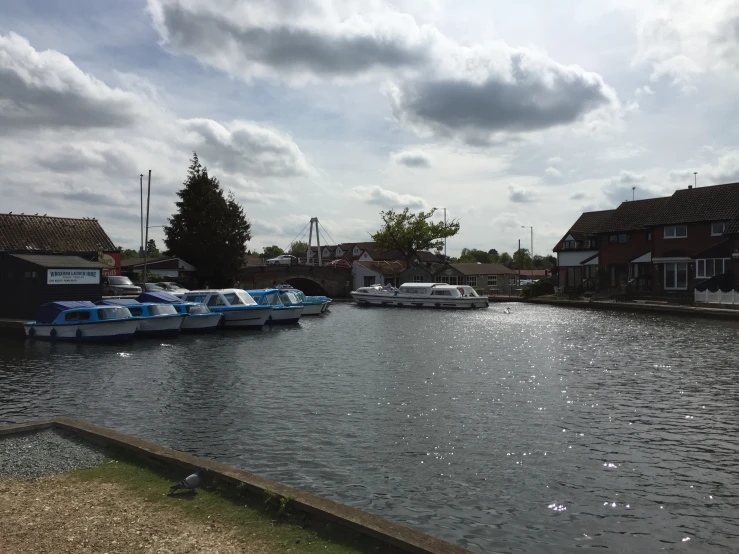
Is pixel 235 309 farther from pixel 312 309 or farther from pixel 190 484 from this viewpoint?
pixel 190 484

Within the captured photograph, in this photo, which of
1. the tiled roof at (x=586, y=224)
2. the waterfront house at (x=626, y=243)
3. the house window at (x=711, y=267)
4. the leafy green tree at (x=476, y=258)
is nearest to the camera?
the house window at (x=711, y=267)

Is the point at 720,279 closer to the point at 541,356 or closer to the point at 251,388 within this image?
the point at 541,356

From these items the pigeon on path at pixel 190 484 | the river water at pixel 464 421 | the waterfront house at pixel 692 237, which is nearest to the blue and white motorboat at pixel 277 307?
the river water at pixel 464 421

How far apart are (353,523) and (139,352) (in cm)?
2667

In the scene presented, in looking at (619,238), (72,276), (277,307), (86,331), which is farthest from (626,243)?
(86,331)

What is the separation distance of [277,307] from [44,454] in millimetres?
36805

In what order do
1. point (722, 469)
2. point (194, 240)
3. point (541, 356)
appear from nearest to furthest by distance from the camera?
1. point (722, 469)
2. point (541, 356)
3. point (194, 240)

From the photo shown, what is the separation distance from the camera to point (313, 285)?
304ft

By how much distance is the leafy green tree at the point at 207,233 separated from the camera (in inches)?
2844

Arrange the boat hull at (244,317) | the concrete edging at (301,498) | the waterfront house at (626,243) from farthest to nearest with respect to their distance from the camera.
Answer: the waterfront house at (626,243) < the boat hull at (244,317) < the concrete edging at (301,498)

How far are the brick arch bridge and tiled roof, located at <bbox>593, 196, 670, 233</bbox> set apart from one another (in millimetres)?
37447

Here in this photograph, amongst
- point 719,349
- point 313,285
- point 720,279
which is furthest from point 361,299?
point 719,349

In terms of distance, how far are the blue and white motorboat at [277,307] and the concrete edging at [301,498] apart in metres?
35.3

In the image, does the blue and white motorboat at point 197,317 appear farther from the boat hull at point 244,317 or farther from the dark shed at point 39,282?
the dark shed at point 39,282
